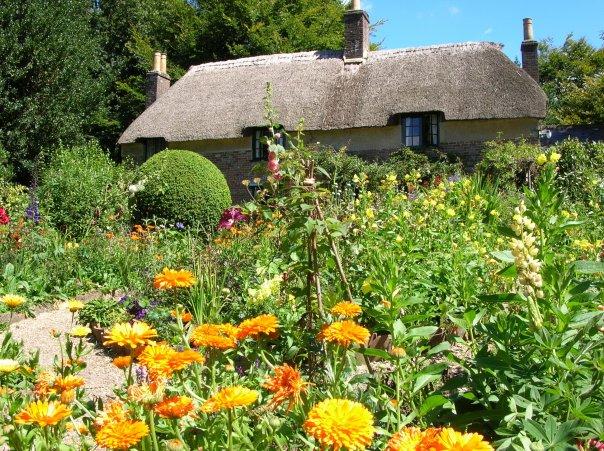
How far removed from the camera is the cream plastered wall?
46.9 feet

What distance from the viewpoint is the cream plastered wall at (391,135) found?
46.9ft

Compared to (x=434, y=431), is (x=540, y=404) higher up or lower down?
lower down

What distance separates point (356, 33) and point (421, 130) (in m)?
3.35

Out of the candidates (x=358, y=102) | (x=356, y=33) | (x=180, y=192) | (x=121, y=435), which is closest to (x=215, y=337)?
(x=121, y=435)

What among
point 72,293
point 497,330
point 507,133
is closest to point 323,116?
point 507,133

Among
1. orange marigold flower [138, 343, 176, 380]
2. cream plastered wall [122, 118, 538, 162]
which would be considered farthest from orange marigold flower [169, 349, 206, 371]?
cream plastered wall [122, 118, 538, 162]

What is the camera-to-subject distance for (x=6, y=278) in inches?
203

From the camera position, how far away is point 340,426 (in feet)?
3.14

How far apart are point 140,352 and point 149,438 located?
185 millimetres

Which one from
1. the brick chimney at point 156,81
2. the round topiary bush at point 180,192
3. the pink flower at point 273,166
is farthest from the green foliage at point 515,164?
the brick chimney at point 156,81

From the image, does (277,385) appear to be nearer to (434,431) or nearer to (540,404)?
(434,431)

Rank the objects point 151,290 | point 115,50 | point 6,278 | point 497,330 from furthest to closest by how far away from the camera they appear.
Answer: point 115,50, point 6,278, point 151,290, point 497,330

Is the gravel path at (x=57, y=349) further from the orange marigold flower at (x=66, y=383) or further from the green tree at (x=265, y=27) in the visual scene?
the green tree at (x=265, y=27)

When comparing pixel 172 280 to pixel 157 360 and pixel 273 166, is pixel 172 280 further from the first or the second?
pixel 273 166
